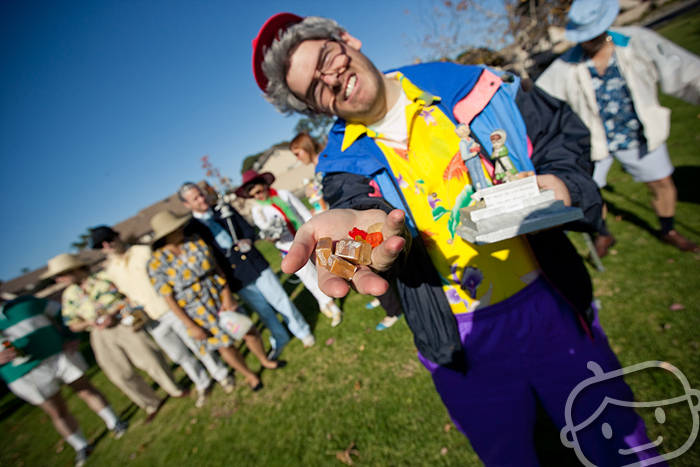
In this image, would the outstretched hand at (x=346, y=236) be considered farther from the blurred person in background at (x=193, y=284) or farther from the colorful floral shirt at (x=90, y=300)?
the colorful floral shirt at (x=90, y=300)

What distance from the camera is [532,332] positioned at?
1.58 meters

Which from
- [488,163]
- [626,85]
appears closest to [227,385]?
[488,163]

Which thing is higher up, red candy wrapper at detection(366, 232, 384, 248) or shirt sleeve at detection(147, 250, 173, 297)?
shirt sleeve at detection(147, 250, 173, 297)

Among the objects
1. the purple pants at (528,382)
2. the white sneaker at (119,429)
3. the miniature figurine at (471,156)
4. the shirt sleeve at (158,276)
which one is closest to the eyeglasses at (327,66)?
the miniature figurine at (471,156)

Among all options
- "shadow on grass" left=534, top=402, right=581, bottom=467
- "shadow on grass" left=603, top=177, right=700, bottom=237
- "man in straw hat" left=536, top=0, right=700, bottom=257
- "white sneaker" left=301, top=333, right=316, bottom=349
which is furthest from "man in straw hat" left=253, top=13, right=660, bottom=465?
"shadow on grass" left=603, top=177, right=700, bottom=237

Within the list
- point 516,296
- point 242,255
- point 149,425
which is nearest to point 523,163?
point 516,296

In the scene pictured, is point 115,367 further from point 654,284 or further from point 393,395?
point 654,284

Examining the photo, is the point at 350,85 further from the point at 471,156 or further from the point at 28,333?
the point at 28,333

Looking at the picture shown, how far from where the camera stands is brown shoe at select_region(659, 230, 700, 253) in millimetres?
3430

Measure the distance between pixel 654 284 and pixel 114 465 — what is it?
7.81 m

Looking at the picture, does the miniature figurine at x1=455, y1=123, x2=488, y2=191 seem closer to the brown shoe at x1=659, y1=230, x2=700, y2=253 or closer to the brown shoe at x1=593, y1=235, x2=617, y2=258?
the brown shoe at x1=593, y1=235, x2=617, y2=258

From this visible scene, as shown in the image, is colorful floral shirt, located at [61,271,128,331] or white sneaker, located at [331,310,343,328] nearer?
colorful floral shirt, located at [61,271,128,331]

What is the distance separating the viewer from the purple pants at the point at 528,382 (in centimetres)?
137

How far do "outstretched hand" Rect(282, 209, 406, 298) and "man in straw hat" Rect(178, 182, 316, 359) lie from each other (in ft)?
11.1
